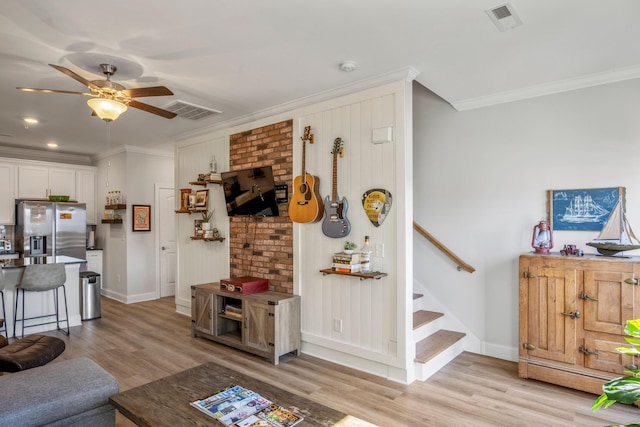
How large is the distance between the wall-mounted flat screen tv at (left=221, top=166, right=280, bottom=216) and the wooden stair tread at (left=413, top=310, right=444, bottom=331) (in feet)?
6.06

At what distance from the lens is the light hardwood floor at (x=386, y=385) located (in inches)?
104

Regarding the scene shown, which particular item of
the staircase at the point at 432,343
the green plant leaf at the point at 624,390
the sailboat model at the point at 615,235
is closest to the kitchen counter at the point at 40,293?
the staircase at the point at 432,343

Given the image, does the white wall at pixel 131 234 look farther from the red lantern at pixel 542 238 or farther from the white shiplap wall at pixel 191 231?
the red lantern at pixel 542 238

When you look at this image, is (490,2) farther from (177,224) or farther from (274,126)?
(177,224)

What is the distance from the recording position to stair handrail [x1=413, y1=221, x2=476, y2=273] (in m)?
3.99

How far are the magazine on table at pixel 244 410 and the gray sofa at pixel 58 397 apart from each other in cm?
67

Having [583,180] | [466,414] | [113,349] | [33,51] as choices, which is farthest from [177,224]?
[583,180]

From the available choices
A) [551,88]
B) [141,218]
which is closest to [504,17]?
[551,88]

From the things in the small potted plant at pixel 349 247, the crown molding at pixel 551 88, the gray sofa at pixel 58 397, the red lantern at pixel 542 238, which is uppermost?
the crown molding at pixel 551 88

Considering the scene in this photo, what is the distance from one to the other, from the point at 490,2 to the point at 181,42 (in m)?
2.05

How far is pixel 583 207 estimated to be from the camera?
11.0 feet

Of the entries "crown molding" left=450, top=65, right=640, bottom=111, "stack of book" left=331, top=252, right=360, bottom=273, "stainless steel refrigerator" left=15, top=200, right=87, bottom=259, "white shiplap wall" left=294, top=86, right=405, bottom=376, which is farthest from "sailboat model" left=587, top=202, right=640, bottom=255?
"stainless steel refrigerator" left=15, top=200, right=87, bottom=259

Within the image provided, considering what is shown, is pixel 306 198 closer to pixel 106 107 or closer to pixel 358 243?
pixel 358 243

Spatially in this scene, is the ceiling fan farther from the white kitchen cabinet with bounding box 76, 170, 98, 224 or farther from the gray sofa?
the white kitchen cabinet with bounding box 76, 170, 98, 224
